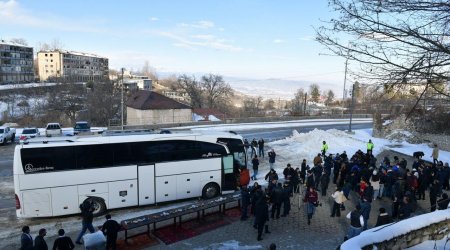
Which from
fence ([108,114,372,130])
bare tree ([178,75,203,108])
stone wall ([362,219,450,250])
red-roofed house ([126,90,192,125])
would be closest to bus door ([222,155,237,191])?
stone wall ([362,219,450,250])

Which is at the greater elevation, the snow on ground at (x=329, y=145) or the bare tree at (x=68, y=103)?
the bare tree at (x=68, y=103)

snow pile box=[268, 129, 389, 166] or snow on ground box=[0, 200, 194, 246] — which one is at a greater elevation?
snow pile box=[268, 129, 389, 166]

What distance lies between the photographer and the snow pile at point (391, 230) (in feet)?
26.2

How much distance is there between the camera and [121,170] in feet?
49.1

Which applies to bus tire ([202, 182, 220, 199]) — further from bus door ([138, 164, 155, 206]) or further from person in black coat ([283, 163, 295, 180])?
person in black coat ([283, 163, 295, 180])

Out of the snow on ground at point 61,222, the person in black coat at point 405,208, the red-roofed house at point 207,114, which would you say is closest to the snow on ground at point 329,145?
the snow on ground at point 61,222

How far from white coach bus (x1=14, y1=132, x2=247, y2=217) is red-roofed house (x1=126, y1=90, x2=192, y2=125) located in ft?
130

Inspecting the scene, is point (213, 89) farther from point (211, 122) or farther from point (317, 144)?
point (317, 144)

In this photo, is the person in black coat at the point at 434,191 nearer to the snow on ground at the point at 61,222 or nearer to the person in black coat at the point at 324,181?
the person in black coat at the point at 324,181

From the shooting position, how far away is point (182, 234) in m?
12.9

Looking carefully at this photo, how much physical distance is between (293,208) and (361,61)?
886 cm

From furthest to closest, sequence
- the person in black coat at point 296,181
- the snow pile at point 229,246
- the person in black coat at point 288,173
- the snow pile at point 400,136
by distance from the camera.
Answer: the snow pile at point 400,136
the person in black coat at point 296,181
the person in black coat at point 288,173
the snow pile at point 229,246

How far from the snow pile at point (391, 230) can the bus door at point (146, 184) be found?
9349 mm

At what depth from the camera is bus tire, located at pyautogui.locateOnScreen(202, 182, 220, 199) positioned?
1683 centimetres
